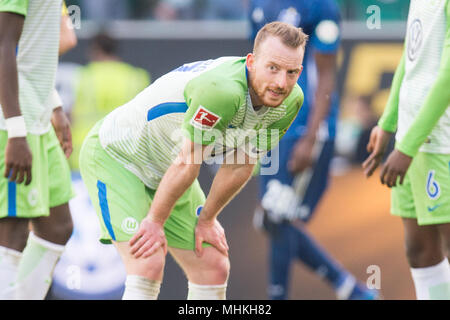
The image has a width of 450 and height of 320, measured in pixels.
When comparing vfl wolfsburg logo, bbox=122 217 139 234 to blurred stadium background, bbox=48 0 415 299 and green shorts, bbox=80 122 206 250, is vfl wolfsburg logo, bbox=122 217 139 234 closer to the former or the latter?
green shorts, bbox=80 122 206 250

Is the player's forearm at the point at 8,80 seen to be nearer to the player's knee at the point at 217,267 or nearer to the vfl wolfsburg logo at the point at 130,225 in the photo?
the vfl wolfsburg logo at the point at 130,225

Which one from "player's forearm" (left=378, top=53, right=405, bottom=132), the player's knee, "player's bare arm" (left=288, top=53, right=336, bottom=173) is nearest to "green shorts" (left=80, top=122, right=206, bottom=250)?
the player's knee

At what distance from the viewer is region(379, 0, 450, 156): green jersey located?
11.5 feet

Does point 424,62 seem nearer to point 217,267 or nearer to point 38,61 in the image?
point 217,267

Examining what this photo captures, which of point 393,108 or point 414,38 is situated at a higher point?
point 414,38

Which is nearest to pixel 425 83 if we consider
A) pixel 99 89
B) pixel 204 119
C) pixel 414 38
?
pixel 414 38

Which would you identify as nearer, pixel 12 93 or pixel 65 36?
pixel 12 93

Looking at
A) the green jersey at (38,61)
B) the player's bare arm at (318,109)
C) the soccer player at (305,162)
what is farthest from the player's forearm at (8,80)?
the player's bare arm at (318,109)

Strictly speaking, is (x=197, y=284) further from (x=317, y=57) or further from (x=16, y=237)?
(x=317, y=57)

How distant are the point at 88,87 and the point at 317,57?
1.92 meters

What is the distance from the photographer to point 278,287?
543 centimetres

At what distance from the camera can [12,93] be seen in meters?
3.59

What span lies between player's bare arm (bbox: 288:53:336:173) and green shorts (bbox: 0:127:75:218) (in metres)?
1.73

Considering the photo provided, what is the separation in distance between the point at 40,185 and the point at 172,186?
87 cm
